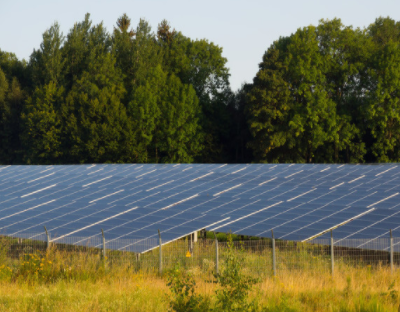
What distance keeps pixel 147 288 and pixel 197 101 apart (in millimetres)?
53952

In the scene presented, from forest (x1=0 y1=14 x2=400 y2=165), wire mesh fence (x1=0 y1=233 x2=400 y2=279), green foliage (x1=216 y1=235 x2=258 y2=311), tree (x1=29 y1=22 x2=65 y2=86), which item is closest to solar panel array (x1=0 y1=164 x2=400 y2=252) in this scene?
wire mesh fence (x1=0 y1=233 x2=400 y2=279)

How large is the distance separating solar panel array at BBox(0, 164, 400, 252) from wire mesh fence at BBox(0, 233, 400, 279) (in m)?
0.32

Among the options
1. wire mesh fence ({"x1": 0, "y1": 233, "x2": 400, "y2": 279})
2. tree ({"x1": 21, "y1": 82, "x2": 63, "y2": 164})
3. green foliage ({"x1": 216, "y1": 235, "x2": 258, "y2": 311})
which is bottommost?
wire mesh fence ({"x1": 0, "y1": 233, "x2": 400, "y2": 279})

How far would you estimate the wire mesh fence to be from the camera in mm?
17094

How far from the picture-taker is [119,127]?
61406 millimetres

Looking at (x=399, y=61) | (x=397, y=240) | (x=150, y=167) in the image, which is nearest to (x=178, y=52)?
(x=399, y=61)

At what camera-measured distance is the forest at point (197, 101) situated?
58531 millimetres

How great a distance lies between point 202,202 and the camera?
25.4 meters

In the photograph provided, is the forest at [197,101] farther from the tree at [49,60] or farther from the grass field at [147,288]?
the grass field at [147,288]

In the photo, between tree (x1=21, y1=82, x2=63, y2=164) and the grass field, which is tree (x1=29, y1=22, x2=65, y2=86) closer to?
tree (x1=21, y1=82, x2=63, y2=164)

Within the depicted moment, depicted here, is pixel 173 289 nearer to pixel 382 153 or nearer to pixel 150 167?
pixel 150 167

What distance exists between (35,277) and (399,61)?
5325cm

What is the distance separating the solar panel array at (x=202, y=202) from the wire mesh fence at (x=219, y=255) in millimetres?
324

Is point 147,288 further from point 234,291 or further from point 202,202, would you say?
point 202,202
